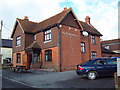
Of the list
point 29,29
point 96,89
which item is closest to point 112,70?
point 96,89

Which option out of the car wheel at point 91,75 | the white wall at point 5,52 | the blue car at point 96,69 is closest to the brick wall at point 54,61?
the blue car at point 96,69

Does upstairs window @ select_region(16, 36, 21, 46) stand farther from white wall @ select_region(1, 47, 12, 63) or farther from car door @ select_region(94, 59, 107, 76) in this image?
car door @ select_region(94, 59, 107, 76)

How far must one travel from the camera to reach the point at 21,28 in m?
23.2

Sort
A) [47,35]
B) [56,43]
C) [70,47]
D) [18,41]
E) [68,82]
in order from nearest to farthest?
[68,82] → [56,43] → [70,47] → [47,35] → [18,41]

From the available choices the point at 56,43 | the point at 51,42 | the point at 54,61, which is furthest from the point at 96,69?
the point at 51,42

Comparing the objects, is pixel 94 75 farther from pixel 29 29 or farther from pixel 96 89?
pixel 29 29

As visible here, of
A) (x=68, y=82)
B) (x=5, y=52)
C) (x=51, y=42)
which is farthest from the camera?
(x=5, y=52)

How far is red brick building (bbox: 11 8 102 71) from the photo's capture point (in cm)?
1816

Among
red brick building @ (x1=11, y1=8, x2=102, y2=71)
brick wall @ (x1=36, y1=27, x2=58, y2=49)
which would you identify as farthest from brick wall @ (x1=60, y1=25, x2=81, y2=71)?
brick wall @ (x1=36, y1=27, x2=58, y2=49)

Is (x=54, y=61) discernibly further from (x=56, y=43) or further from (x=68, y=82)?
(x=68, y=82)

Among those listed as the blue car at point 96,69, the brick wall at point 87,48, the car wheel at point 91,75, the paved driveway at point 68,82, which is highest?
the brick wall at point 87,48

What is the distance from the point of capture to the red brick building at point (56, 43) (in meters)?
18.2

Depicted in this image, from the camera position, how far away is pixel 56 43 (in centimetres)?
1797

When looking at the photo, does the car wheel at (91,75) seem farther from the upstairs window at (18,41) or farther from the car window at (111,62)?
the upstairs window at (18,41)
